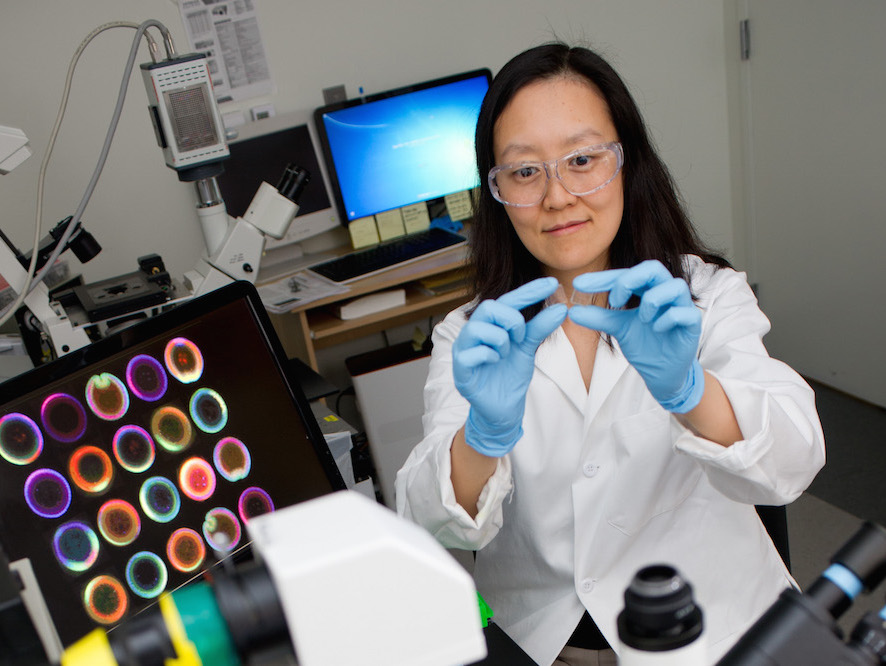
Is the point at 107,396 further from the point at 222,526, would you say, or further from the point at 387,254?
the point at 387,254

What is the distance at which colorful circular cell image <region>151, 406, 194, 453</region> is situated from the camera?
3.01 ft

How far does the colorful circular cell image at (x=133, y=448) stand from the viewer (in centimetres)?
89

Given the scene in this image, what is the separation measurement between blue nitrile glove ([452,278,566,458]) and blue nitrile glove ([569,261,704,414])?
0.14 ft

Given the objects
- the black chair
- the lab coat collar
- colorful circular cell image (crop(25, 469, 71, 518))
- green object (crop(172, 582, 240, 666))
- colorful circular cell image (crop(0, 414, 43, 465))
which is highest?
green object (crop(172, 582, 240, 666))

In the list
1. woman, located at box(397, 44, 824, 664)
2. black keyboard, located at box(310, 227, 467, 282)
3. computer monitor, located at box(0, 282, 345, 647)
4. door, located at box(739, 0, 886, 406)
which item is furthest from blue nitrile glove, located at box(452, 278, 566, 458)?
door, located at box(739, 0, 886, 406)

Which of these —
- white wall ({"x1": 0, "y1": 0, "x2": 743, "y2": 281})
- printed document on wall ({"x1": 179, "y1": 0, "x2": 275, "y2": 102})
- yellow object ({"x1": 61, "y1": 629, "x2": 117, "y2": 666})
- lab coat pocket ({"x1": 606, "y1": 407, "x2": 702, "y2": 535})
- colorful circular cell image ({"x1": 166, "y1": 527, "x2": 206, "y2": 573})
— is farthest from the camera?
printed document on wall ({"x1": 179, "y1": 0, "x2": 275, "y2": 102})

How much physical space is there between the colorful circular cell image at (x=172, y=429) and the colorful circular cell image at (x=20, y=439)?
Result: 12cm

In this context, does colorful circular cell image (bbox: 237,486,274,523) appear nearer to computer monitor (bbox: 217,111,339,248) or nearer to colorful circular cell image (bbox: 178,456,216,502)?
colorful circular cell image (bbox: 178,456,216,502)

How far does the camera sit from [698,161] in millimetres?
3551

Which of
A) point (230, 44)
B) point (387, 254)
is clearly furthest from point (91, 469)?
point (230, 44)

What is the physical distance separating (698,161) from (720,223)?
0.29 m

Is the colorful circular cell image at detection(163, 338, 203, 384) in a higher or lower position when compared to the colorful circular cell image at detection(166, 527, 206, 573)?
higher

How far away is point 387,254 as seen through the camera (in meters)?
2.84

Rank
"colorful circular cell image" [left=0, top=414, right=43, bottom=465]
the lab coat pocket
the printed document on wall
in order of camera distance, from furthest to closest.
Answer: the printed document on wall < the lab coat pocket < "colorful circular cell image" [left=0, top=414, right=43, bottom=465]
